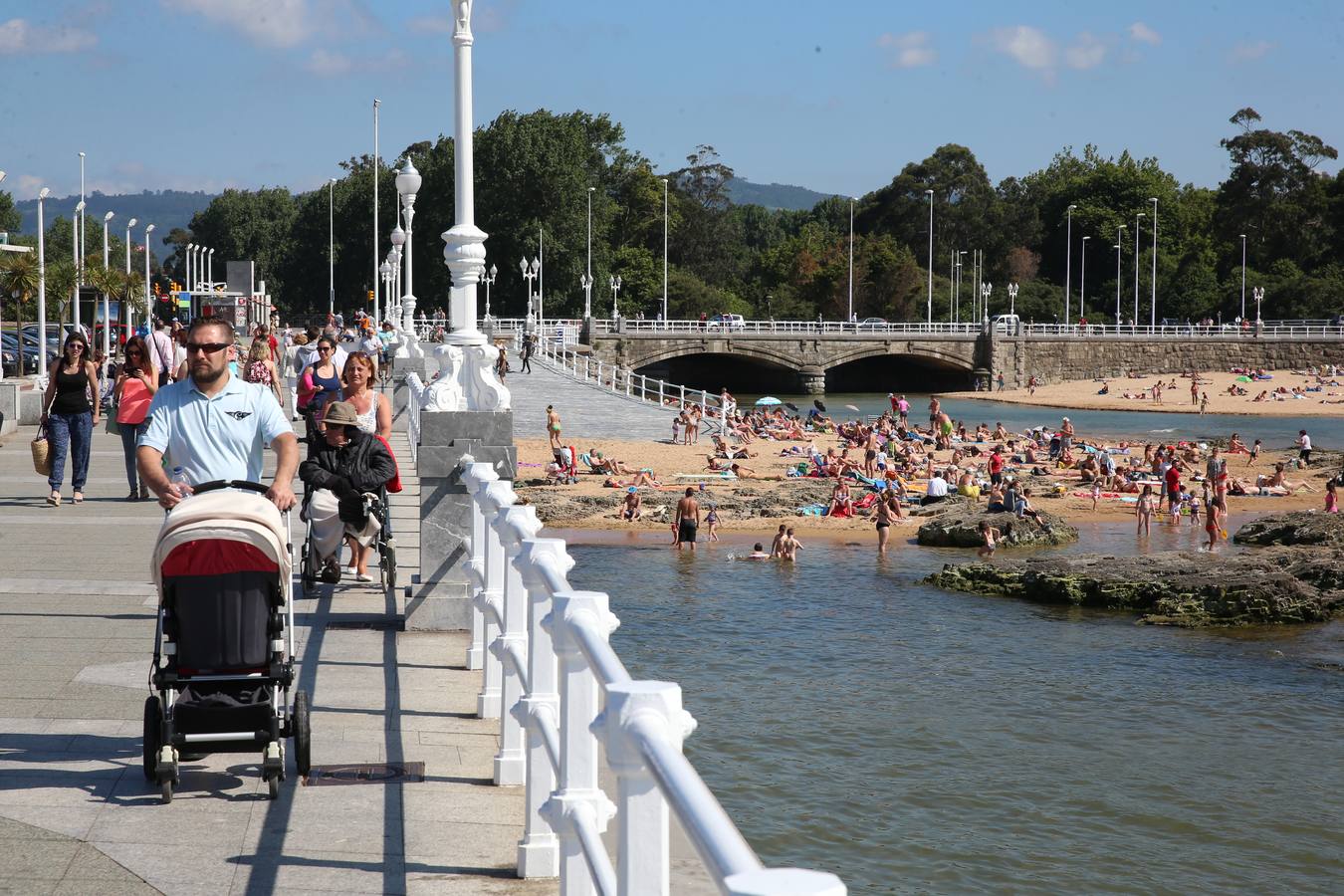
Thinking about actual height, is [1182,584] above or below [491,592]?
below

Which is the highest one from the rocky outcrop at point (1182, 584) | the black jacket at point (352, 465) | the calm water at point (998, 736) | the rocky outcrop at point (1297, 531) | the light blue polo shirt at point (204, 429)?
the light blue polo shirt at point (204, 429)

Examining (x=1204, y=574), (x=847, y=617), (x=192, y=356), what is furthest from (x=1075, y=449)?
(x=192, y=356)

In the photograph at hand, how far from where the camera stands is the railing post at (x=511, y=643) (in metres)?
5.36

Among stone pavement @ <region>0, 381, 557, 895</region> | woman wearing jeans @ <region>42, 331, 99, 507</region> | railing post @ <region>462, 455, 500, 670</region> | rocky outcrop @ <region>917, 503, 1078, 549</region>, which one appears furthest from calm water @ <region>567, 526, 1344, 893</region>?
woman wearing jeans @ <region>42, 331, 99, 507</region>

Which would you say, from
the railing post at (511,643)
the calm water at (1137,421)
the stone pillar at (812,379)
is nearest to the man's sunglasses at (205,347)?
the railing post at (511,643)

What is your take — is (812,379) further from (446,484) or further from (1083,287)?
(446,484)

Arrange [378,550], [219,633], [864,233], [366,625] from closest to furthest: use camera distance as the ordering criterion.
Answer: [219,633] → [366,625] → [378,550] → [864,233]

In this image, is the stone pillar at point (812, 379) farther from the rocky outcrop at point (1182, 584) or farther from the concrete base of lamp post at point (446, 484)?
the concrete base of lamp post at point (446, 484)

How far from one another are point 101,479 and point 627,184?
98712 millimetres

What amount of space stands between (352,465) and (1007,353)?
79.6 meters

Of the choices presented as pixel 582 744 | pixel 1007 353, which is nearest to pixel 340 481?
pixel 582 744

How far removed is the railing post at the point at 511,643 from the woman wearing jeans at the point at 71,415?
30.6 ft

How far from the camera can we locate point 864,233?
126m

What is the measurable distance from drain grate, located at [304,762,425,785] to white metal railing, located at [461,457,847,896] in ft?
1.09
